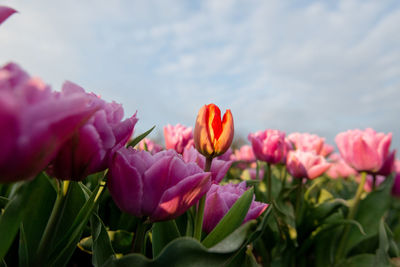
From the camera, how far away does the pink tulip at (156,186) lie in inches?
17.3

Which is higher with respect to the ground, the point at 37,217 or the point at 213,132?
the point at 213,132

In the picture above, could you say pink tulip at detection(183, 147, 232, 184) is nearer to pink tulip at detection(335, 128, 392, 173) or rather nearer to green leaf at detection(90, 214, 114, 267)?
green leaf at detection(90, 214, 114, 267)

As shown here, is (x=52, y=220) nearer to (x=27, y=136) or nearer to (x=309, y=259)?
(x=27, y=136)

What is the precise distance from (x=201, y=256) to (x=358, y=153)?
1.21m

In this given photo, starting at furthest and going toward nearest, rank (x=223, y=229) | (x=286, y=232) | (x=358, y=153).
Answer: (x=358, y=153), (x=286, y=232), (x=223, y=229)

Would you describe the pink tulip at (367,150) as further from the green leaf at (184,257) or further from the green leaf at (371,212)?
the green leaf at (184,257)

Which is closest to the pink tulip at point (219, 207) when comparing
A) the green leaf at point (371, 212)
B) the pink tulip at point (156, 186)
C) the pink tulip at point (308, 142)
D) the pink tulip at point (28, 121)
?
the pink tulip at point (156, 186)

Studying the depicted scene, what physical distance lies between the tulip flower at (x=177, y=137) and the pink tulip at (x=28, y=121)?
1.02 metres

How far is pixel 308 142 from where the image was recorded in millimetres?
1934

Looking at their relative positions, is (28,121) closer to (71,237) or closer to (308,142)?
(71,237)

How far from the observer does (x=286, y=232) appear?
1165 millimetres

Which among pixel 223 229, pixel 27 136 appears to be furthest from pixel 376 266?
pixel 27 136

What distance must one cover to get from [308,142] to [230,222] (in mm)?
1523

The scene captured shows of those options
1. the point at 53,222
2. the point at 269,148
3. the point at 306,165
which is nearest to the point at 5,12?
the point at 53,222
